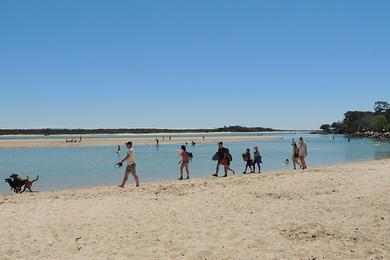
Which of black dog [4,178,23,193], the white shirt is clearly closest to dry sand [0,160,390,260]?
the white shirt

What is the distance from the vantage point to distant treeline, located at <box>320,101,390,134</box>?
117 metres

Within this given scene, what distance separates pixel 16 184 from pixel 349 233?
13.0m

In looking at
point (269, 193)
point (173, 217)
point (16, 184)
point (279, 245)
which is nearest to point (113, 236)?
point (173, 217)

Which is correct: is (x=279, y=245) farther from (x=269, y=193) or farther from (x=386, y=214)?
(x=269, y=193)

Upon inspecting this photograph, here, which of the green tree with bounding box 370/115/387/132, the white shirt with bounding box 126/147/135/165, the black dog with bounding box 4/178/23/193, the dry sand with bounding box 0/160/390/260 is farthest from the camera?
the green tree with bounding box 370/115/387/132

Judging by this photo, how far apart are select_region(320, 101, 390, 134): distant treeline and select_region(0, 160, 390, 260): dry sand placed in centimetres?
10788

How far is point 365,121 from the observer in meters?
140

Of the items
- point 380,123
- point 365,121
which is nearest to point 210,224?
point 380,123

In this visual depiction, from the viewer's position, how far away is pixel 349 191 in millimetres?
12656

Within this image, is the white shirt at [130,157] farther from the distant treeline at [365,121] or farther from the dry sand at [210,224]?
the distant treeline at [365,121]

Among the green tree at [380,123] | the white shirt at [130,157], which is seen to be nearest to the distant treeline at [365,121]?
the green tree at [380,123]

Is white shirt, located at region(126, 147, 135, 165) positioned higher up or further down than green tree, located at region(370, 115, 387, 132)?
further down

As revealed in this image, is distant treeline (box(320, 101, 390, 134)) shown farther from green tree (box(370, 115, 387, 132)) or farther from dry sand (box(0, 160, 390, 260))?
dry sand (box(0, 160, 390, 260))

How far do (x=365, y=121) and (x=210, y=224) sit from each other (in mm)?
139640
